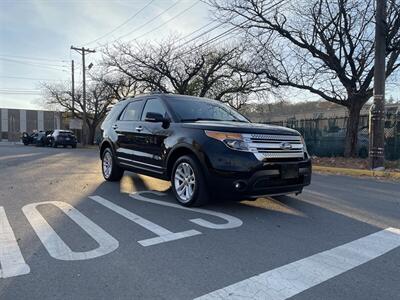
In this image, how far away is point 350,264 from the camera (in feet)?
12.2

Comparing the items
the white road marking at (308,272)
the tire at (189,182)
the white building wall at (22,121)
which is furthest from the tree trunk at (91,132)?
the white building wall at (22,121)

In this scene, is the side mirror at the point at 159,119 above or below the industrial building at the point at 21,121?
below

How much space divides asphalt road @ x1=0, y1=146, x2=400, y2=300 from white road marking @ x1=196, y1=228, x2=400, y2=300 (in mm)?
10

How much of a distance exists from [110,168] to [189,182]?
342cm

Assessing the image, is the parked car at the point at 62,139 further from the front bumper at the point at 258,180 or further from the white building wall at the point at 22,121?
the white building wall at the point at 22,121

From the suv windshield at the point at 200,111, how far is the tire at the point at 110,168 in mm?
2512

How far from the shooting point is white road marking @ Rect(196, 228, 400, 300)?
3.10 metres

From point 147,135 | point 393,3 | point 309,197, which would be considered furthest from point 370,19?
point 147,135

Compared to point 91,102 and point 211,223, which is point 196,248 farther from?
point 91,102

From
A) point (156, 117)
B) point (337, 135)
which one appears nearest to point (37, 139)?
point (337, 135)

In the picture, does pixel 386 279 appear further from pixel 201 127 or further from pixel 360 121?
pixel 360 121

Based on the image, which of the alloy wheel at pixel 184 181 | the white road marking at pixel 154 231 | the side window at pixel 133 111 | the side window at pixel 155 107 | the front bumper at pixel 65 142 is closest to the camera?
the white road marking at pixel 154 231

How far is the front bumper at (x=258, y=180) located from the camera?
213 inches

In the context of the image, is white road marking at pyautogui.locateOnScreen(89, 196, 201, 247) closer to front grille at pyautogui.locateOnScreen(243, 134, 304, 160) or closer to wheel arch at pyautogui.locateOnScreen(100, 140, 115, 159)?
front grille at pyautogui.locateOnScreen(243, 134, 304, 160)
